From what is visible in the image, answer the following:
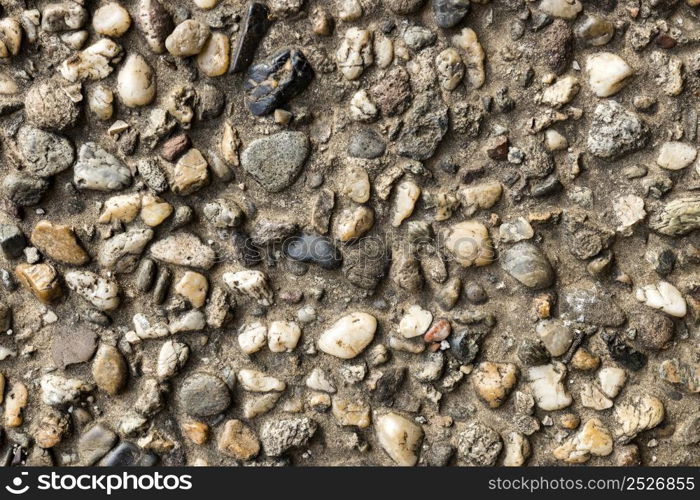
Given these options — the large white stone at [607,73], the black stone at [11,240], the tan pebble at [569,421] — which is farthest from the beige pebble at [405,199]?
the black stone at [11,240]

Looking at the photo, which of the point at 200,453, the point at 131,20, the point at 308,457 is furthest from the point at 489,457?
the point at 131,20

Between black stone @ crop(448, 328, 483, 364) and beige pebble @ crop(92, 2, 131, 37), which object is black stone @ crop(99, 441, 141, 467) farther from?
beige pebble @ crop(92, 2, 131, 37)

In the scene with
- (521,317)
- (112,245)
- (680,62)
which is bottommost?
(521,317)

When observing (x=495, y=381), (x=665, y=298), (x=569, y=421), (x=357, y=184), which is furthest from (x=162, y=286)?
(x=665, y=298)

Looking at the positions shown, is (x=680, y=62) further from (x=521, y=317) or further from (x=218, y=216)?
(x=218, y=216)

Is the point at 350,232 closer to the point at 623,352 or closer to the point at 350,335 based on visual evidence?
the point at 350,335

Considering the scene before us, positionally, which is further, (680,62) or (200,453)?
(200,453)

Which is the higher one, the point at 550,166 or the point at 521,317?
the point at 550,166

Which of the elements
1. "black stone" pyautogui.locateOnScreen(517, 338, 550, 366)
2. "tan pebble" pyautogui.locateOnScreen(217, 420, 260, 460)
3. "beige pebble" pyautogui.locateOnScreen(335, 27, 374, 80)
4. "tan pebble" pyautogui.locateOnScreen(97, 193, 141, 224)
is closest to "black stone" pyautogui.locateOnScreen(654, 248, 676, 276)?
"black stone" pyautogui.locateOnScreen(517, 338, 550, 366)
